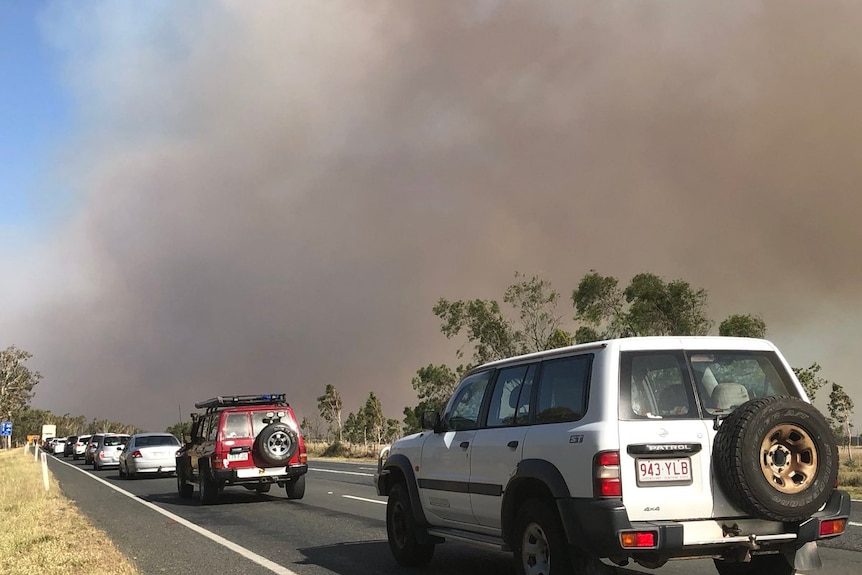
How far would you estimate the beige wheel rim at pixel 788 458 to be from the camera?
6273mm

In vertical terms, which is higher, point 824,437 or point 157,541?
point 824,437

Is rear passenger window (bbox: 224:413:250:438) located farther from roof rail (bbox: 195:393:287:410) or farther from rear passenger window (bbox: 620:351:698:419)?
rear passenger window (bbox: 620:351:698:419)

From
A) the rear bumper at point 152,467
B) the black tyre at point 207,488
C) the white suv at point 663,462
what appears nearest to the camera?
the white suv at point 663,462

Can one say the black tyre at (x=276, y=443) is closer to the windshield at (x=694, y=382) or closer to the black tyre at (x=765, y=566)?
the black tyre at (x=765, y=566)

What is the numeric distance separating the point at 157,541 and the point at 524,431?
24.1 ft

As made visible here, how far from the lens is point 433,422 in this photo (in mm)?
9125

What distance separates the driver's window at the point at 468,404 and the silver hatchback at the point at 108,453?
107 feet

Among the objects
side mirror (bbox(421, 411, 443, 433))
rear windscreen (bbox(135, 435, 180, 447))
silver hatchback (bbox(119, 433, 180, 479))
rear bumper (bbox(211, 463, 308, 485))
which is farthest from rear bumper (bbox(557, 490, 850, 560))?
rear windscreen (bbox(135, 435, 180, 447))

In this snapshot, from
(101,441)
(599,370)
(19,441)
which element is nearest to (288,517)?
(599,370)

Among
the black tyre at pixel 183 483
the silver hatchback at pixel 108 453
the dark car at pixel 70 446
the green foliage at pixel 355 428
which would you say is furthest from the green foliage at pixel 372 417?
the black tyre at pixel 183 483

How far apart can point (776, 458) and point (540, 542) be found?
1.93m

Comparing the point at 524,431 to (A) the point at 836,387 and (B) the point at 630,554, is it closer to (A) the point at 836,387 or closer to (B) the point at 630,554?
(B) the point at 630,554

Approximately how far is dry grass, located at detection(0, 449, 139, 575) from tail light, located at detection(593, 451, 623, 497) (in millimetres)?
5625

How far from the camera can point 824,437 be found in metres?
6.43
